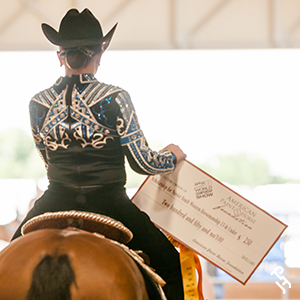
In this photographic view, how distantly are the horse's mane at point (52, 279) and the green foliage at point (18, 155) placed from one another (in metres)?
18.3

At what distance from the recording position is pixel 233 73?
88.0 feet

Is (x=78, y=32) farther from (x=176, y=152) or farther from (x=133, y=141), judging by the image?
(x=176, y=152)

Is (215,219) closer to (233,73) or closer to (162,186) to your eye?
(162,186)

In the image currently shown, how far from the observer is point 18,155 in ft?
62.0

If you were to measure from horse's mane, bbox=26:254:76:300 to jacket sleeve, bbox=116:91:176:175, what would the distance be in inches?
18.0

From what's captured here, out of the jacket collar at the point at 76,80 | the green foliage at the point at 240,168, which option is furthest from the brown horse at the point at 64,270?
the green foliage at the point at 240,168

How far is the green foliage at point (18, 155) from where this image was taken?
A: 1889cm

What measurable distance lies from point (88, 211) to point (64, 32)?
2.19 ft

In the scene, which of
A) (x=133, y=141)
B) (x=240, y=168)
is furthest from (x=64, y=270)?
(x=240, y=168)

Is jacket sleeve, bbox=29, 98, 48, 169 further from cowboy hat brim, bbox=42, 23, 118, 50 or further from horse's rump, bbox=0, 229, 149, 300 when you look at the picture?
horse's rump, bbox=0, 229, 149, 300

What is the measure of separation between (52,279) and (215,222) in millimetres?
891

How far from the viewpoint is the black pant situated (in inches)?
46.6

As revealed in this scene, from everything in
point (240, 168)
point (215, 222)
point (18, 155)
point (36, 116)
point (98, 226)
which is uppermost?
point (36, 116)

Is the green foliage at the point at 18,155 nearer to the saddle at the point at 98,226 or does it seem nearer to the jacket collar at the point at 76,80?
the jacket collar at the point at 76,80
